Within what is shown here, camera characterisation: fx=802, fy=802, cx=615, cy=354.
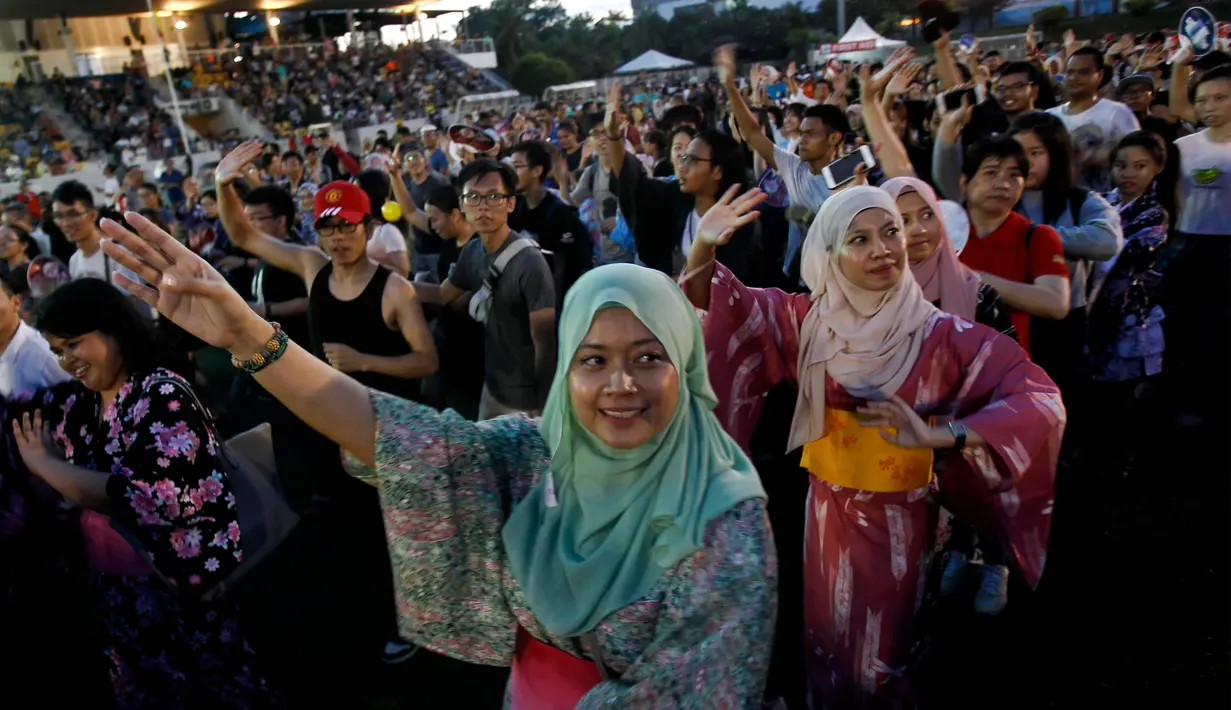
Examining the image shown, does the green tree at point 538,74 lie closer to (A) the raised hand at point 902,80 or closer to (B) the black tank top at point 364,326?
(A) the raised hand at point 902,80

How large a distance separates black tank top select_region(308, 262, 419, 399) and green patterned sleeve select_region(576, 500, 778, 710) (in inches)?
79.1

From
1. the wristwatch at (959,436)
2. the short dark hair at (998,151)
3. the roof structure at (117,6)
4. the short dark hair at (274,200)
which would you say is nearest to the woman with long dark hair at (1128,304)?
the short dark hair at (998,151)

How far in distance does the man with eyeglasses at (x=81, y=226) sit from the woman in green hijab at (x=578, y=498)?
3.93 metres

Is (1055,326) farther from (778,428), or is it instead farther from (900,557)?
(900,557)

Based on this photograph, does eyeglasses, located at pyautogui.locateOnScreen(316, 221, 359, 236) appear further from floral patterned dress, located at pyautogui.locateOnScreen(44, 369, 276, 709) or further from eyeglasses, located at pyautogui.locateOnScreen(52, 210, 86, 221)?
eyeglasses, located at pyautogui.locateOnScreen(52, 210, 86, 221)

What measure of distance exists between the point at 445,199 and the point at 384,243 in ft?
1.45

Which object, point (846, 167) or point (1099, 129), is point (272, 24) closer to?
point (1099, 129)

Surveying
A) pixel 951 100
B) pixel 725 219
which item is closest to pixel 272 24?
pixel 951 100

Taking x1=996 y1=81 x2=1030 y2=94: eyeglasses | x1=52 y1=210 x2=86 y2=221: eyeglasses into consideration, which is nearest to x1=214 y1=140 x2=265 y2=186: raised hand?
x1=52 y1=210 x2=86 y2=221: eyeglasses

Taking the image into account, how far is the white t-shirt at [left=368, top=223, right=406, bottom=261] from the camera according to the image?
174 inches

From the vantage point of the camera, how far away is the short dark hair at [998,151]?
2965mm

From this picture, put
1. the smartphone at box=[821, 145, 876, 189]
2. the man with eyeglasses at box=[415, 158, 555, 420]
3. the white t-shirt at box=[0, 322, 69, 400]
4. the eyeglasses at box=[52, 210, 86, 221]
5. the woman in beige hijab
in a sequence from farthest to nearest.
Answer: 1. the eyeglasses at box=[52, 210, 86, 221]
2. the man with eyeglasses at box=[415, 158, 555, 420]
3. the smartphone at box=[821, 145, 876, 189]
4. the white t-shirt at box=[0, 322, 69, 400]
5. the woman in beige hijab

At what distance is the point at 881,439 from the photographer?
2.07 m

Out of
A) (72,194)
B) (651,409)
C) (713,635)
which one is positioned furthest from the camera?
(72,194)
